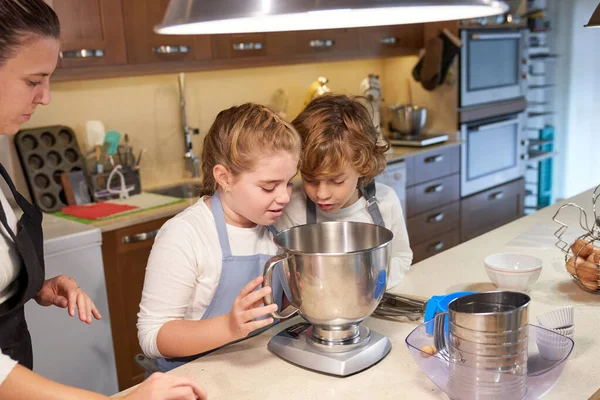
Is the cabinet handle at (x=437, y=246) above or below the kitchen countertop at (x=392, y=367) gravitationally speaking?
below

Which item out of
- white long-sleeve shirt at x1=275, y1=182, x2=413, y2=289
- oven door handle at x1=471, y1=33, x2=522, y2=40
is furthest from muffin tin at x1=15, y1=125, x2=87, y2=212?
oven door handle at x1=471, y1=33, x2=522, y2=40

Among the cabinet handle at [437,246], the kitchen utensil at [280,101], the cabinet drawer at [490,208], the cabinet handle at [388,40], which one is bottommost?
the cabinet handle at [437,246]

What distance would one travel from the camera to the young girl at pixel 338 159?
5.04 ft

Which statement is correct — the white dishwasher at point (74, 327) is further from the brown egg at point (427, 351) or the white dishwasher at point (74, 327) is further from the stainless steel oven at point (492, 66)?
the stainless steel oven at point (492, 66)

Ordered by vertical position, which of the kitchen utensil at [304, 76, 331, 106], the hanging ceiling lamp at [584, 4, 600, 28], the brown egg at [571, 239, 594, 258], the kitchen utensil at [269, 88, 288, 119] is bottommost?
the brown egg at [571, 239, 594, 258]

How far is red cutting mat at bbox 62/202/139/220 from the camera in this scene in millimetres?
2518

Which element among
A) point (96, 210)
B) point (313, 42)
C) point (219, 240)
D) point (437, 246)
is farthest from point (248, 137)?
point (437, 246)

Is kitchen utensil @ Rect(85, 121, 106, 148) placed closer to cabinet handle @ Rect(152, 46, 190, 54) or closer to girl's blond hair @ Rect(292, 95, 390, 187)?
cabinet handle @ Rect(152, 46, 190, 54)

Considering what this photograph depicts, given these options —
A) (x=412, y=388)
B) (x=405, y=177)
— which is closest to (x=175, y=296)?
(x=412, y=388)

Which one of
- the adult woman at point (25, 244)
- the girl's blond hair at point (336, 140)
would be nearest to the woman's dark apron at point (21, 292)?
the adult woman at point (25, 244)

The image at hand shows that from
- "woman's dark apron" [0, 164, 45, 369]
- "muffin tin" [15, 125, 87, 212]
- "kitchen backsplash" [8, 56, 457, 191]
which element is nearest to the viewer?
"woman's dark apron" [0, 164, 45, 369]

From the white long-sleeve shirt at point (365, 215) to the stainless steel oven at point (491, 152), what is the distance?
2.32 m

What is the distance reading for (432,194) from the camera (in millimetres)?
3783

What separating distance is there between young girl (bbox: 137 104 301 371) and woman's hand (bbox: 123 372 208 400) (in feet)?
0.80
